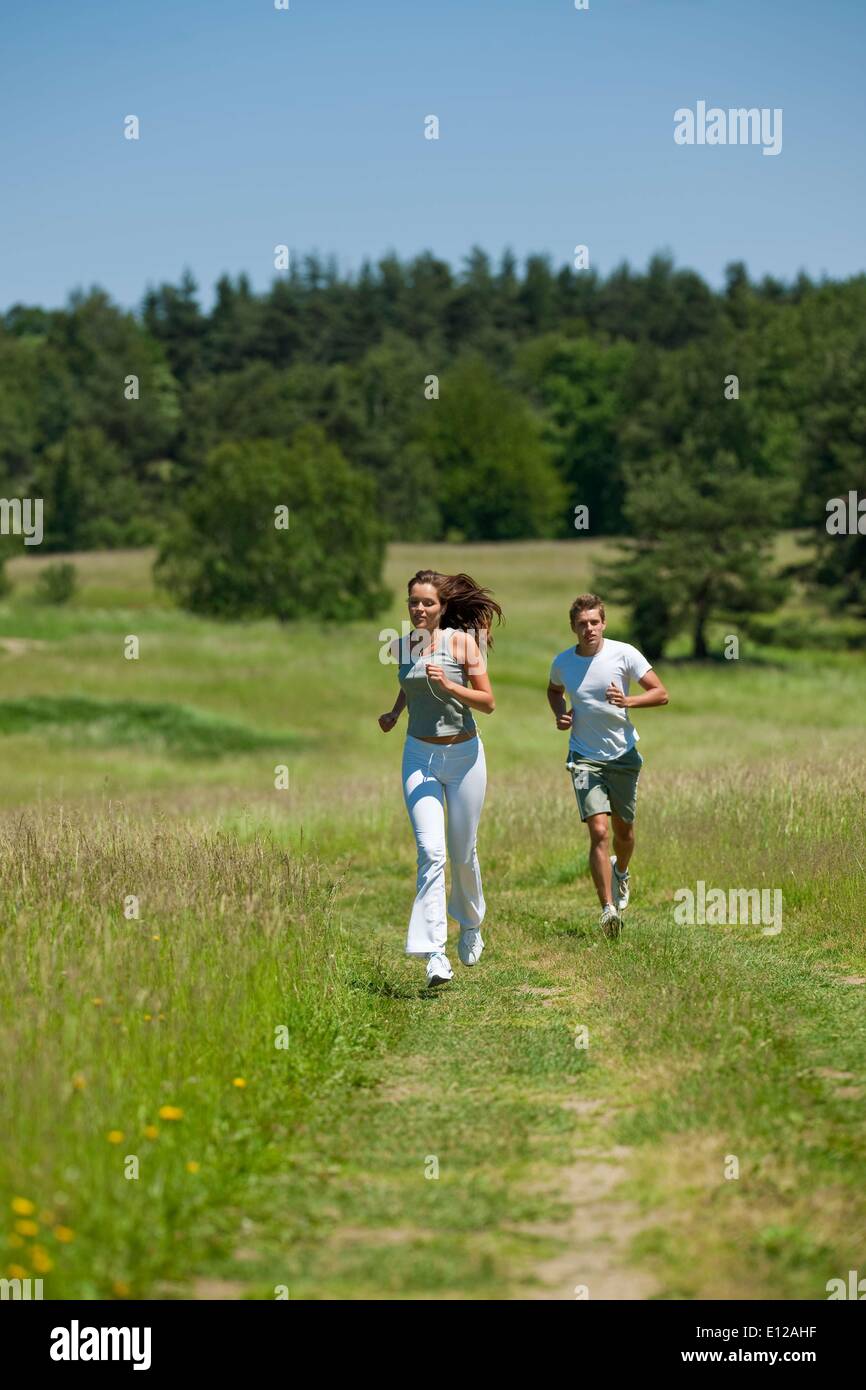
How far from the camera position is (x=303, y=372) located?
110 meters

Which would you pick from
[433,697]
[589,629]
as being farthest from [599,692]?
[433,697]

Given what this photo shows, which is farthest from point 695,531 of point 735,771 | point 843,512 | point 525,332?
point 525,332

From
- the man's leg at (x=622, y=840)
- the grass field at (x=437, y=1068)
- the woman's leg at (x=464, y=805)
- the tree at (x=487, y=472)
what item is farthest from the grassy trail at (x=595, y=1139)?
the tree at (x=487, y=472)

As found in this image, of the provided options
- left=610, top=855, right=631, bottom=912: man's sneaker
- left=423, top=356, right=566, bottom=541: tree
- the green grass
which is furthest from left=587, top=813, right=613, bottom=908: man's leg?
left=423, top=356, right=566, bottom=541: tree

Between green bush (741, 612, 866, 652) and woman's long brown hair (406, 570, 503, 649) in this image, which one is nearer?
woman's long brown hair (406, 570, 503, 649)

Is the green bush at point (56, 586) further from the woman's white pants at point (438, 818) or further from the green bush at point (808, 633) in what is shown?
the woman's white pants at point (438, 818)

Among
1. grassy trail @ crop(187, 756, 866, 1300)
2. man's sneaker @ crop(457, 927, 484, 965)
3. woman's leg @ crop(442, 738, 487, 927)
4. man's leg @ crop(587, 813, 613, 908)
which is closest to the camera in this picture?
grassy trail @ crop(187, 756, 866, 1300)

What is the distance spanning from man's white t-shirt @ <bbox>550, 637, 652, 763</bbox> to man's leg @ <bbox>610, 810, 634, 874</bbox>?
539 millimetres

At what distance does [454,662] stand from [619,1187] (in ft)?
13.8

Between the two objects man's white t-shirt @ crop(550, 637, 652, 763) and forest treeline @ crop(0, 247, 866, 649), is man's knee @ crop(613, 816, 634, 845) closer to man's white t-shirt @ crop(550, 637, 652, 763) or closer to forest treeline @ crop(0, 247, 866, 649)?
man's white t-shirt @ crop(550, 637, 652, 763)

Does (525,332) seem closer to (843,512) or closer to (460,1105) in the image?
(843,512)

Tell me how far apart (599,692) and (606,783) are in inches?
26.9

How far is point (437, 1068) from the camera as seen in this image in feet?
23.0

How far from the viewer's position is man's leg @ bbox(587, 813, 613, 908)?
Result: 10227mm
